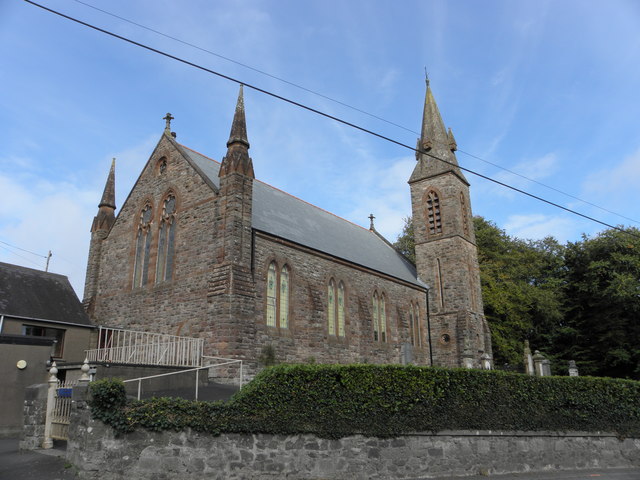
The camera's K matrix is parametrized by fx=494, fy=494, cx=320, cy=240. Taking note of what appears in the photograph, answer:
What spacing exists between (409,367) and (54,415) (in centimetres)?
938

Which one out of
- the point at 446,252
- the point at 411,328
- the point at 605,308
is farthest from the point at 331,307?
the point at 605,308

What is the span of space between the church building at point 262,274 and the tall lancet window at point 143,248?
0.06 meters

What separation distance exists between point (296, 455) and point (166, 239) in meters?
13.4

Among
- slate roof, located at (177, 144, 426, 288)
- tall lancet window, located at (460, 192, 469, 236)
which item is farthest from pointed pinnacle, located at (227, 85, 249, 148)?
tall lancet window, located at (460, 192, 469, 236)

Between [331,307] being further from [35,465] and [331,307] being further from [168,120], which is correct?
[35,465]

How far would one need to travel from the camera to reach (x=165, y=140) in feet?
78.8

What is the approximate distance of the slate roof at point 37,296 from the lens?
18.7m

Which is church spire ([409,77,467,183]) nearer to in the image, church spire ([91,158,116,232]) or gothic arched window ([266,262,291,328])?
gothic arched window ([266,262,291,328])

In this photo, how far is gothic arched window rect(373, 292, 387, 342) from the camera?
26266 mm

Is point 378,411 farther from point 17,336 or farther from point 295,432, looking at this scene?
point 17,336

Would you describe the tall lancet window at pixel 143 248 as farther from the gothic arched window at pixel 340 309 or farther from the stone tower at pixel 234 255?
the gothic arched window at pixel 340 309

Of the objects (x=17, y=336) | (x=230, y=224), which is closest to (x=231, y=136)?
(x=230, y=224)

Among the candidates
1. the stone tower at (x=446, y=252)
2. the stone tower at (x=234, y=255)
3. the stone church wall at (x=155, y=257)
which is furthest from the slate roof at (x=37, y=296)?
the stone tower at (x=446, y=252)

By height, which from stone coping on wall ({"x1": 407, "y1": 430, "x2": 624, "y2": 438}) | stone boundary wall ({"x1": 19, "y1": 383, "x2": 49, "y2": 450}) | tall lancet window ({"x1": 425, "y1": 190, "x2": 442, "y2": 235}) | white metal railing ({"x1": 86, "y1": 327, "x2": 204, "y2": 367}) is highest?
tall lancet window ({"x1": 425, "y1": 190, "x2": 442, "y2": 235})
